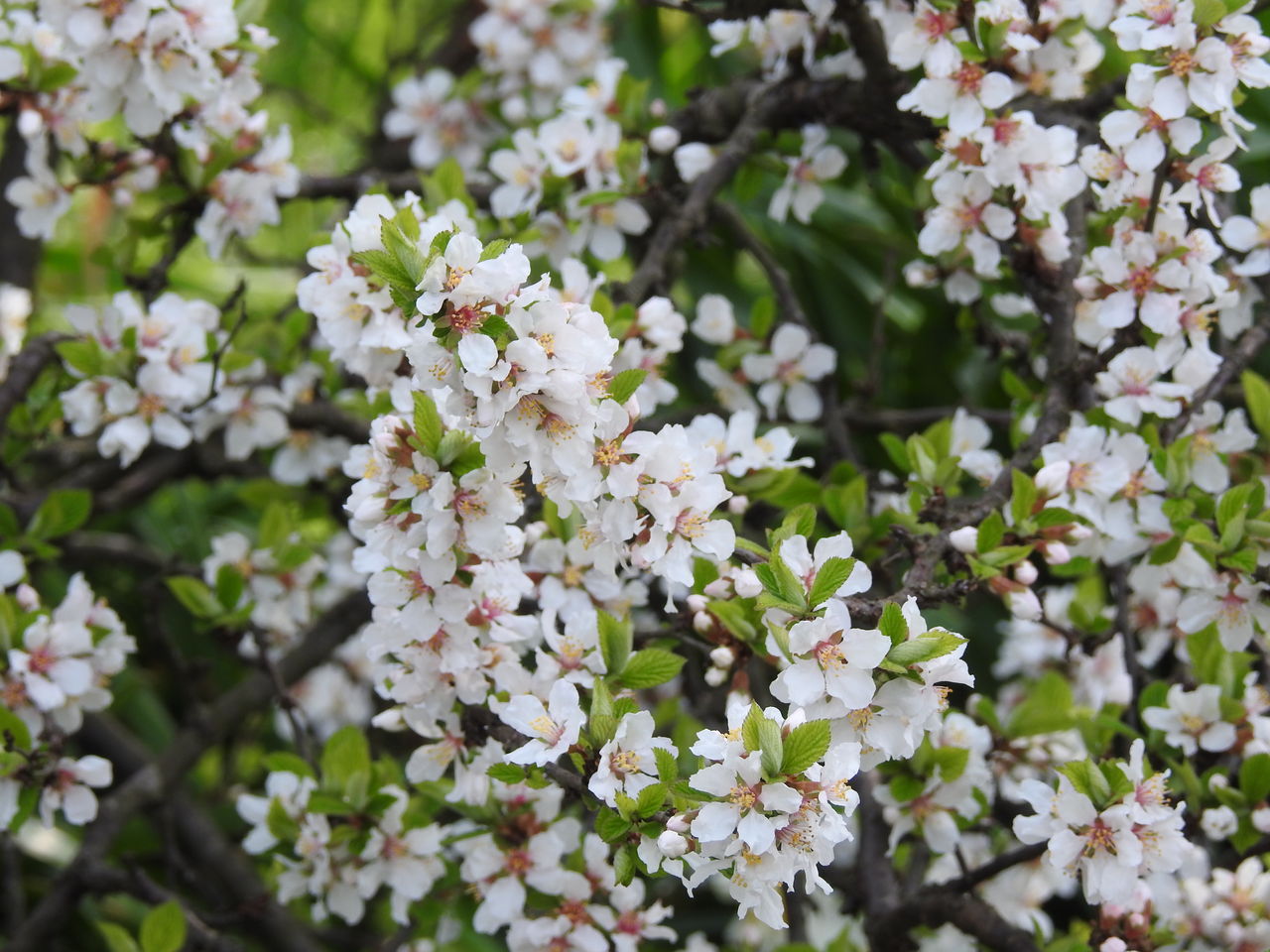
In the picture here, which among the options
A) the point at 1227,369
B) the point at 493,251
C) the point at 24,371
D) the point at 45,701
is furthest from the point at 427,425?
the point at 1227,369

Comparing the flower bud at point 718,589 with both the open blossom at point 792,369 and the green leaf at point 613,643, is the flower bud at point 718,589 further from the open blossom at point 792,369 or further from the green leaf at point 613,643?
the open blossom at point 792,369

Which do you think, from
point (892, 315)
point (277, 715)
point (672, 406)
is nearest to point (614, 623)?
point (672, 406)

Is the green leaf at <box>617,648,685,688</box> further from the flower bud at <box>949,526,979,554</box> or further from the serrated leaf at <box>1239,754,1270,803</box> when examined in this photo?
the serrated leaf at <box>1239,754,1270,803</box>

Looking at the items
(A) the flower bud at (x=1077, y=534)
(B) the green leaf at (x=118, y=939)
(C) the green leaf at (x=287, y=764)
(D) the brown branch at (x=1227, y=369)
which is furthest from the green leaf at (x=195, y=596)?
(D) the brown branch at (x=1227, y=369)

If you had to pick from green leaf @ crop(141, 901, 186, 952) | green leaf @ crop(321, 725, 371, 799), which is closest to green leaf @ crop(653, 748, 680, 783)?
green leaf @ crop(321, 725, 371, 799)

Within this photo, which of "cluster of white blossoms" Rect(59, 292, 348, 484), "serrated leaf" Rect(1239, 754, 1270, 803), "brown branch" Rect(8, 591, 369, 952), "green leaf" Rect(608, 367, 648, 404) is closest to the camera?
"green leaf" Rect(608, 367, 648, 404)

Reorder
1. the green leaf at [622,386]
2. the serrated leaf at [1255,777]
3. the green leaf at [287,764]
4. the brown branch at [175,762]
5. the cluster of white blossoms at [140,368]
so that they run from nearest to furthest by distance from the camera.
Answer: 1. the green leaf at [622,386]
2. the serrated leaf at [1255,777]
3. the green leaf at [287,764]
4. the cluster of white blossoms at [140,368]
5. the brown branch at [175,762]

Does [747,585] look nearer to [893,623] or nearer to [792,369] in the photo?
[893,623]
